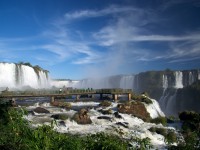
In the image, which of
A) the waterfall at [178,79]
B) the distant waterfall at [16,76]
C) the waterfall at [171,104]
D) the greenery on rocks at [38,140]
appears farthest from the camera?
the waterfall at [178,79]

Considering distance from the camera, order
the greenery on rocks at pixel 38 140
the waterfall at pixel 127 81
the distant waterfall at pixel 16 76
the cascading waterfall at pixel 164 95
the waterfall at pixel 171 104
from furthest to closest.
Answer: the waterfall at pixel 127 81 < the cascading waterfall at pixel 164 95 < the waterfall at pixel 171 104 < the distant waterfall at pixel 16 76 < the greenery on rocks at pixel 38 140

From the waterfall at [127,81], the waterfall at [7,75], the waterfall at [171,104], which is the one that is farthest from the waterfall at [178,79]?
the waterfall at [7,75]

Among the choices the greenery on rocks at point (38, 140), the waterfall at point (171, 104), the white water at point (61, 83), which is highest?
the white water at point (61, 83)

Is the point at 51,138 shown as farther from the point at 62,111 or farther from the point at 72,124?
the point at 62,111

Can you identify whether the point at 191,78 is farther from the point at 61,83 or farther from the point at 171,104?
the point at 61,83

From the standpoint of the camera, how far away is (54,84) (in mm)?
105375

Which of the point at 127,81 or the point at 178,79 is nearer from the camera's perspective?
the point at 178,79

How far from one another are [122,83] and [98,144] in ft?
355

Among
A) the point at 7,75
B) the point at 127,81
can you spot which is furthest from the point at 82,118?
the point at 127,81

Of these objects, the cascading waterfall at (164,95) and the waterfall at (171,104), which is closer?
the waterfall at (171,104)

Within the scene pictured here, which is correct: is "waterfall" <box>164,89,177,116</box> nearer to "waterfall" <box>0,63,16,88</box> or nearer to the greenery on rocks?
"waterfall" <box>0,63,16,88</box>

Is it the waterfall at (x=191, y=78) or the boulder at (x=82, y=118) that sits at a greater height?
the waterfall at (x=191, y=78)

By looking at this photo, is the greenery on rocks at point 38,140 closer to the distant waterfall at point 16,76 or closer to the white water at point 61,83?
the distant waterfall at point 16,76

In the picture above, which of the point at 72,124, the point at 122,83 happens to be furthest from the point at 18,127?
the point at 122,83
